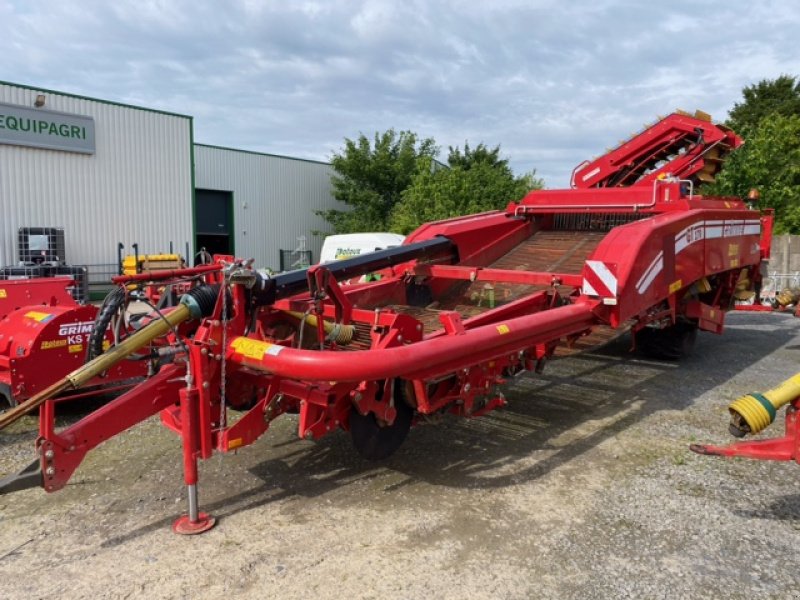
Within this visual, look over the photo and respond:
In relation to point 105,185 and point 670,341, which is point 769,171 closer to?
point 670,341

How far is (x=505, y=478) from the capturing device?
3.95 metres

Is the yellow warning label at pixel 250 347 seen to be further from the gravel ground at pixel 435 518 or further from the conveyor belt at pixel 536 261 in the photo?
the conveyor belt at pixel 536 261

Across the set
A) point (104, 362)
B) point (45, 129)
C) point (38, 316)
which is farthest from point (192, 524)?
point (45, 129)

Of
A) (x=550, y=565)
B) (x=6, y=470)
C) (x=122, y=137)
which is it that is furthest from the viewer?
(x=122, y=137)

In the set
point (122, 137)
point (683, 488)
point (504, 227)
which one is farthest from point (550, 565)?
point (122, 137)

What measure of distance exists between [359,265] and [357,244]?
337 inches

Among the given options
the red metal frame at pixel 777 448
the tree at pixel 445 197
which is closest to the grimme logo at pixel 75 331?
the red metal frame at pixel 777 448

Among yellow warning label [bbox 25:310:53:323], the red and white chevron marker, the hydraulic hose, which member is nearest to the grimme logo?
yellow warning label [bbox 25:310:53:323]

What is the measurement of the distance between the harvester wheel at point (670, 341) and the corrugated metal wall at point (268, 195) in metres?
16.6

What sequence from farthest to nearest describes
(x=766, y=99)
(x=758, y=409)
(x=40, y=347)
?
(x=766, y=99) → (x=40, y=347) → (x=758, y=409)

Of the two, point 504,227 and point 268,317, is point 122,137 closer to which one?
point 504,227

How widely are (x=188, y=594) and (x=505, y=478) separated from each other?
1966mm

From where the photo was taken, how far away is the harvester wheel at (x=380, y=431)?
3.77m

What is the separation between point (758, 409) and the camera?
2.94m
